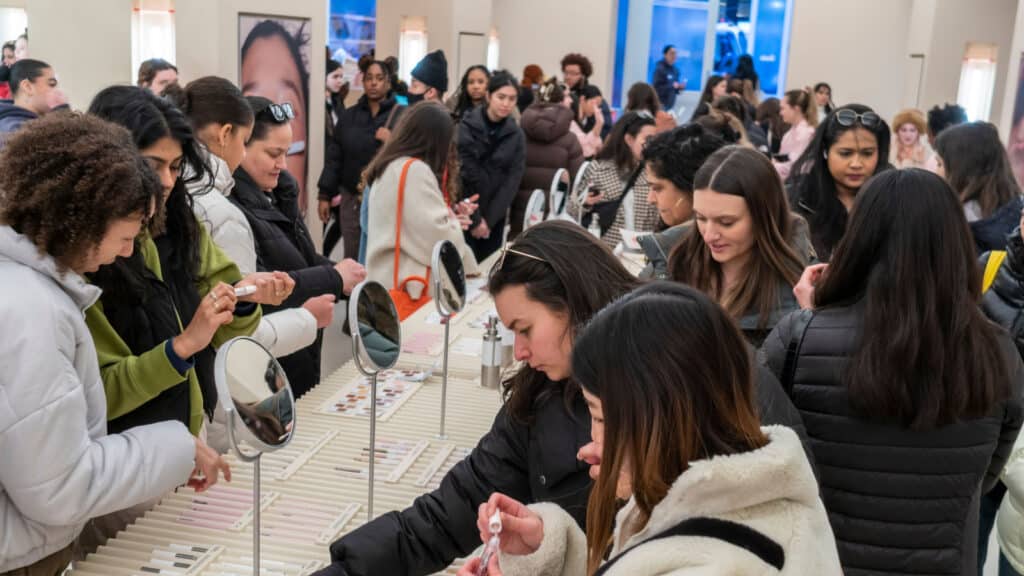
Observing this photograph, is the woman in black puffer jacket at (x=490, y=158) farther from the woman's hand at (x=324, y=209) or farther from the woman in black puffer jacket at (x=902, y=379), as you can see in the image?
the woman in black puffer jacket at (x=902, y=379)

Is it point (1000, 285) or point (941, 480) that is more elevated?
point (1000, 285)

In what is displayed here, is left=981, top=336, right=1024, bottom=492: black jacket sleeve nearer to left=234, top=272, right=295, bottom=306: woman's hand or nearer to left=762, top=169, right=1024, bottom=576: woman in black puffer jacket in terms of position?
left=762, top=169, right=1024, bottom=576: woman in black puffer jacket

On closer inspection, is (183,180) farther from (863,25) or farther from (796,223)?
(863,25)

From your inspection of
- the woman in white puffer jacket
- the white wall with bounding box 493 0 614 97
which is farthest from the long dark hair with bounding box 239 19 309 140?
the white wall with bounding box 493 0 614 97

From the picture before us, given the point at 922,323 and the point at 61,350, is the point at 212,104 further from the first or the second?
the point at 922,323

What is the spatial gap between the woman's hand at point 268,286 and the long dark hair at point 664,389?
1460 mm

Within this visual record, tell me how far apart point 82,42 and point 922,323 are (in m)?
5.82

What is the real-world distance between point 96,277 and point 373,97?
5.79 metres

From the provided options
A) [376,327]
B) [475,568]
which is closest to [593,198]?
[376,327]

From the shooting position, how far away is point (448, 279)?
2947 mm

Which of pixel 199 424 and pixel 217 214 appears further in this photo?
pixel 217 214

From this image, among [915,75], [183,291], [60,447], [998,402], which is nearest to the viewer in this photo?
[60,447]

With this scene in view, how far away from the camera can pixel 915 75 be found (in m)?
14.2

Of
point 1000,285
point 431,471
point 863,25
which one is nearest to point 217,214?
point 431,471
